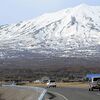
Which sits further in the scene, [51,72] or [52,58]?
[52,58]

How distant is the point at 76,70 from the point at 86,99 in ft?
352

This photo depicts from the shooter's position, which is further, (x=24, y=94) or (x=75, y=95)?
(x=24, y=94)

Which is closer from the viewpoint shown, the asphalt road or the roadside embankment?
the asphalt road

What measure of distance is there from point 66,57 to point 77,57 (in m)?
4.04

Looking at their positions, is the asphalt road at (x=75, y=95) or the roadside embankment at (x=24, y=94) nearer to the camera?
the asphalt road at (x=75, y=95)

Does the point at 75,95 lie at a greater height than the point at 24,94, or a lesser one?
greater

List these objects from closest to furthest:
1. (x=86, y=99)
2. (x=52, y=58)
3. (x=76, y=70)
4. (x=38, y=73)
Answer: (x=86, y=99) → (x=38, y=73) → (x=76, y=70) → (x=52, y=58)

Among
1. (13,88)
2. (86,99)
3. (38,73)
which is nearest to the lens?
(86,99)

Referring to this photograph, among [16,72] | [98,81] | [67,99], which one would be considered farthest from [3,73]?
[67,99]

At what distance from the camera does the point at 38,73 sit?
13588 centimetres

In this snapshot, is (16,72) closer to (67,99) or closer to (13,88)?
(13,88)

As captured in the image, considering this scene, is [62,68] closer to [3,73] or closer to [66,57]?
[3,73]

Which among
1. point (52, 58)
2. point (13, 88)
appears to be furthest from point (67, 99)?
point (52, 58)

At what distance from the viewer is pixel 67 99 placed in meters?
38.4
